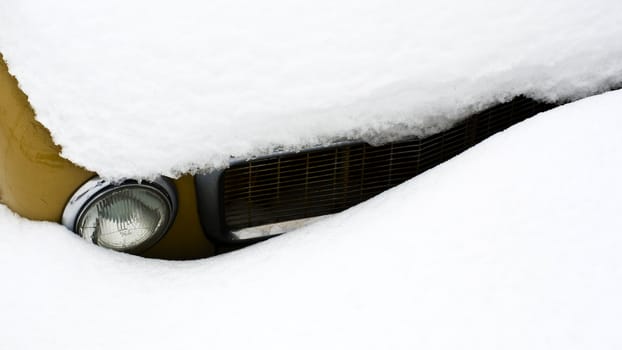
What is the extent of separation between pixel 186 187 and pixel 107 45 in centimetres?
37

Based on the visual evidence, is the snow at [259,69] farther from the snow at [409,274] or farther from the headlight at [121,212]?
the snow at [409,274]

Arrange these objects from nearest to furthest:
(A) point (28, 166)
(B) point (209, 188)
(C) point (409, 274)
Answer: (C) point (409, 274) → (A) point (28, 166) → (B) point (209, 188)

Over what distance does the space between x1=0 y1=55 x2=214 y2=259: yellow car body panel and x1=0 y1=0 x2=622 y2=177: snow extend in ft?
0.09

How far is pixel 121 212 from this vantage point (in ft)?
5.33

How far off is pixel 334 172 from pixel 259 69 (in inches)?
13.9

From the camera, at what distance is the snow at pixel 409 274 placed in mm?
1336

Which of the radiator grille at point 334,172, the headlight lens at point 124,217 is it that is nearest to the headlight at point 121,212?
the headlight lens at point 124,217

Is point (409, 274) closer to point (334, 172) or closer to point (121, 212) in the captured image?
point (334, 172)

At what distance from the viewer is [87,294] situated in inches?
59.1

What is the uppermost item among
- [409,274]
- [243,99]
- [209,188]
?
[243,99]

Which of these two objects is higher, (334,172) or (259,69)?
(259,69)

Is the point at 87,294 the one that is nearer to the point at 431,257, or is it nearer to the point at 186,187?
the point at 186,187

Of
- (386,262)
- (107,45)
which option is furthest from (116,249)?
(386,262)

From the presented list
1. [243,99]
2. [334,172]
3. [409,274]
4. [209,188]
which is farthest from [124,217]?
[409,274]
